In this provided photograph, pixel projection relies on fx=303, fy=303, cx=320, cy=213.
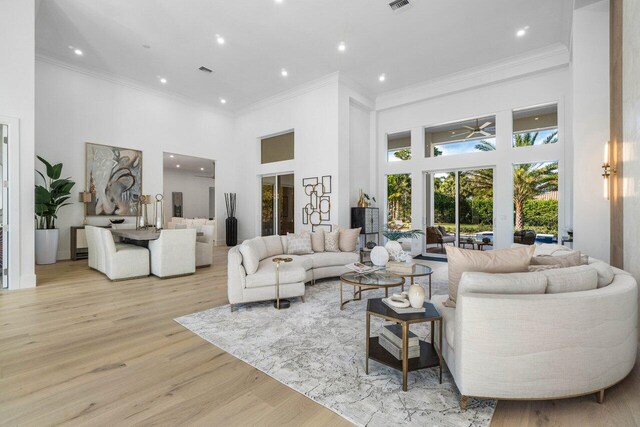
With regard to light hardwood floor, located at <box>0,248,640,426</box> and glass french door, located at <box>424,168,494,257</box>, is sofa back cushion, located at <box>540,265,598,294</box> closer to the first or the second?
light hardwood floor, located at <box>0,248,640,426</box>

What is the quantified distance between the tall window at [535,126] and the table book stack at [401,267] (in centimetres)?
484

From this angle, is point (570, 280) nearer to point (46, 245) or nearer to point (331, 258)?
point (331, 258)

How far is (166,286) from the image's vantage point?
4.70 metres

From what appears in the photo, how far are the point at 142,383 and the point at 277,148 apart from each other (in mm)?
7553

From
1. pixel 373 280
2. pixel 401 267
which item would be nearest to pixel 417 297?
pixel 373 280

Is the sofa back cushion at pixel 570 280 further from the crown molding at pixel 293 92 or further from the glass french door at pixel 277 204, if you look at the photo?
the glass french door at pixel 277 204

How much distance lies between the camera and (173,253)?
17.2ft

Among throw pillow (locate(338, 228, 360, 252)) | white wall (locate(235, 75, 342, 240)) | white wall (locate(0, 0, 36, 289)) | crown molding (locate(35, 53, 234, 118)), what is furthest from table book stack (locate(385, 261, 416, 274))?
crown molding (locate(35, 53, 234, 118))

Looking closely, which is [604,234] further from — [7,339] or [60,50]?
[60,50]

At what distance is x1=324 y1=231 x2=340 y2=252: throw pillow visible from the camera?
5504 millimetres

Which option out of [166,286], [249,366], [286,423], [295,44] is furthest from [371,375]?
[295,44]

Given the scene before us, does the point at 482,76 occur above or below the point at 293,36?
below

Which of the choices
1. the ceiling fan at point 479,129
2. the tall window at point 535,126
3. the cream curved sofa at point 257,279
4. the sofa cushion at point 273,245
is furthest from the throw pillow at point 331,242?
the tall window at point 535,126

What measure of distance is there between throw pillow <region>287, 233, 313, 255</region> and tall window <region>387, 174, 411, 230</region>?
3.78 metres
